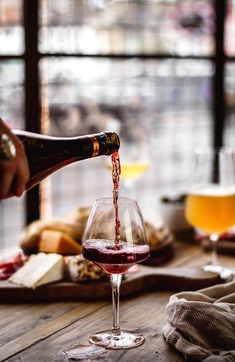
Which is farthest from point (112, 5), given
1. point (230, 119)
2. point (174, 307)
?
point (174, 307)

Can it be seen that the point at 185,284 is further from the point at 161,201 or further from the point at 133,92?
the point at 133,92

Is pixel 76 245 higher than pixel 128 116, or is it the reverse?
pixel 128 116

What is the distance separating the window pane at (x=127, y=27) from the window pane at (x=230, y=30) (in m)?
0.09

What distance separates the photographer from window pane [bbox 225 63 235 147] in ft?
11.9

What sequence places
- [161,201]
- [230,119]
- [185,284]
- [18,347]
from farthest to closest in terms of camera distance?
1. [230,119]
2. [161,201]
3. [185,284]
4. [18,347]

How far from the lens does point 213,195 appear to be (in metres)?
1.92

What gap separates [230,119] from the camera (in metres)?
3.74

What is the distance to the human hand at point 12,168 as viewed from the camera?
1.22m

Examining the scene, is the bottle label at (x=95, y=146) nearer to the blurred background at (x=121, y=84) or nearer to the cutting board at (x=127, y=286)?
the cutting board at (x=127, y=286)

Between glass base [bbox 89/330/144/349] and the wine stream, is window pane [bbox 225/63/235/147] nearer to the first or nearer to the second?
the wine stream

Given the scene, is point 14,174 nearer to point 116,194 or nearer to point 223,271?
point 116,194

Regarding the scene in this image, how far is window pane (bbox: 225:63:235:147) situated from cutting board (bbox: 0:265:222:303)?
1958 mm

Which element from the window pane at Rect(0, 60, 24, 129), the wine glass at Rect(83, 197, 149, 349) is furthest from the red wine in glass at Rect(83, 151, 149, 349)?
the window pane at Rect(0, 60, 24, 129)

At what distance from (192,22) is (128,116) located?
1.90ft
